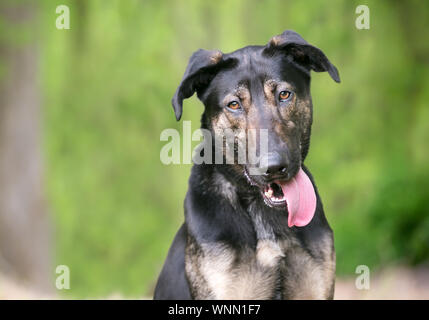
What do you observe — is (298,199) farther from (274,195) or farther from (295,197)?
(274,195)

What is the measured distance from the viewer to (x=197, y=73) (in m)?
4.10

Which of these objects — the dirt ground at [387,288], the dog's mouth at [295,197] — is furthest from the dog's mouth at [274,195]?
the dirt ground at [387,288]

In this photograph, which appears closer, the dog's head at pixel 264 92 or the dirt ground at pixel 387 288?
the dog's head at pixel 264 92

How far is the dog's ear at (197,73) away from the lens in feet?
13.1

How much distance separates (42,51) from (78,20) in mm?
819

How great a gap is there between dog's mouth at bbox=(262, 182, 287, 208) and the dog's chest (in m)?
0.31

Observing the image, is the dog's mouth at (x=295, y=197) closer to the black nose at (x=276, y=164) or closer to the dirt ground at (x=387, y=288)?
the black nose at (x=276, y=164)

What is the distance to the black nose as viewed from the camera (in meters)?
3.66

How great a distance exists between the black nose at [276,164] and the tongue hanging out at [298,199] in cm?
17

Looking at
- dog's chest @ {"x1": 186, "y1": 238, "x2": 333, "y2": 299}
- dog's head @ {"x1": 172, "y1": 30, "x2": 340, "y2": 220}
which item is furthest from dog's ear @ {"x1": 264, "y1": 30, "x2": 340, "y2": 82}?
dog's chest @ {"x1": 186, "y1": 238, "x2": 333, "y2": 299}

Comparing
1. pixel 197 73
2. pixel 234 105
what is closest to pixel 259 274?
pixel 234 105

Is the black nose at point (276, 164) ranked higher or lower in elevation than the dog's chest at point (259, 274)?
higher

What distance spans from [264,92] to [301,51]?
1.64ft

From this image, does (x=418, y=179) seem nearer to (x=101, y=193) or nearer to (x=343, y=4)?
(x=343, y=4)
